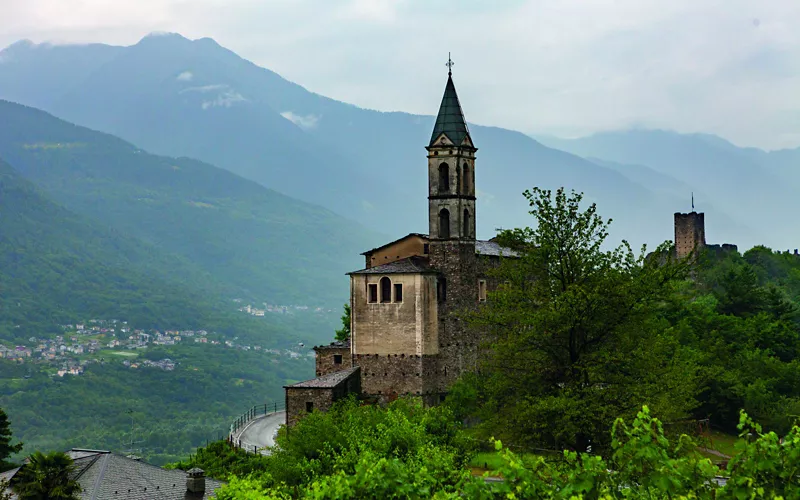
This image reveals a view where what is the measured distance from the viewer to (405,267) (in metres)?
60.4

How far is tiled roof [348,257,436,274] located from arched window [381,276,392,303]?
0.48 meters

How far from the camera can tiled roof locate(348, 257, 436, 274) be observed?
59938 mm

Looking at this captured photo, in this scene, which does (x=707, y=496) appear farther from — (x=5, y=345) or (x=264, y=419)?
(x=5, y=345)

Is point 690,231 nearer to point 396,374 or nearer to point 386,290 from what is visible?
point 386,290

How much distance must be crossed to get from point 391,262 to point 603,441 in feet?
80.7

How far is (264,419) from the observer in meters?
77.0

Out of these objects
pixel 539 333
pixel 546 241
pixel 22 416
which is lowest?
pixel 22 416

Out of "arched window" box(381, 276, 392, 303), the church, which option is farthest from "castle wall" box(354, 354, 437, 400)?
"arched window" box(381, 276, 392, 303)

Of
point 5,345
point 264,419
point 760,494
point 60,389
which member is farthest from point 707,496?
point 5,345

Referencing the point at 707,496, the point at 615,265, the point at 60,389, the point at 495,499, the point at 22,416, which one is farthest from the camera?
the point at 60,389

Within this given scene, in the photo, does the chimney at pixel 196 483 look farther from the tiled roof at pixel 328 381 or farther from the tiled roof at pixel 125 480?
the tiled roof at pixel 328 381

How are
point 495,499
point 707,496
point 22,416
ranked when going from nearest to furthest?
1. point 707,496
2. point 495,499
3. point 22,416

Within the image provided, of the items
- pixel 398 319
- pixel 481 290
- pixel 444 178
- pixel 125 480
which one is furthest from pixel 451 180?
pixel 125 480

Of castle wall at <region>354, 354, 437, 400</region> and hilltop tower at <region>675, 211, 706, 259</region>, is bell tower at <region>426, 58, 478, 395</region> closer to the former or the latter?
castle wall at <region>354, 354, 437, 400</region>
